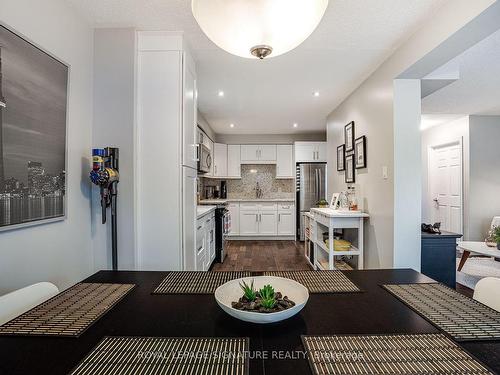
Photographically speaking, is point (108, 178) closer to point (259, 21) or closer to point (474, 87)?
point (259, 21)

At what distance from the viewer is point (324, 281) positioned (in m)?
1.21

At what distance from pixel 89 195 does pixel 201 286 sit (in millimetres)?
1377

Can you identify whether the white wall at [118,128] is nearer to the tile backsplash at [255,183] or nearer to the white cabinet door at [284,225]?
the white cabinet door at [284,225]

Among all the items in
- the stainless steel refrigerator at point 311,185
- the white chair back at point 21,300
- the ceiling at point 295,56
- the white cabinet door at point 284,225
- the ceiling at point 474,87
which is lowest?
the white cabinet door at point 284,225

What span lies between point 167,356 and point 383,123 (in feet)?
8.92

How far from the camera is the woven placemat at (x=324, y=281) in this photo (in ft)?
3.66

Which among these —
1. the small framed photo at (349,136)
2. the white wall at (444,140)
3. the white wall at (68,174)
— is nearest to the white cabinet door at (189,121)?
the white wall at (68,174)

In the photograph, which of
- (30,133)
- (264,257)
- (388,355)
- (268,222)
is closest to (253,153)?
(268,222)

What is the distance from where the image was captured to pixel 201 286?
1.15 m

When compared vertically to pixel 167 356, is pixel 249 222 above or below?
below

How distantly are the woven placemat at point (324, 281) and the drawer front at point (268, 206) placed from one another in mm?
4607

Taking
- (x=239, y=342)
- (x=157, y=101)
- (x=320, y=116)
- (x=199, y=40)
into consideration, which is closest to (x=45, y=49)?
(x=157, y=101)

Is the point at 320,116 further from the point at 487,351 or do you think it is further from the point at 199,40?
the point at 487,351

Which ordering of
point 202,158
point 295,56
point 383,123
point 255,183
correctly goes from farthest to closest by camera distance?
point 255,183 → point 202,158 → point 383,123 → point 295,56
